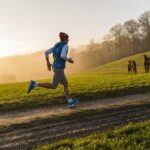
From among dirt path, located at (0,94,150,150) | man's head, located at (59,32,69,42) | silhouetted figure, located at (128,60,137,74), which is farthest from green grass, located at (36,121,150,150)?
silhouetted figure, located at (128,60,137,74)

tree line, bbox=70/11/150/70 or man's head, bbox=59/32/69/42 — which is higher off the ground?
tree line, bbox=70/11/150/70

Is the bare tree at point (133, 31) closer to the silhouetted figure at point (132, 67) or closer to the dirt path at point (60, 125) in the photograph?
the silhouetted figure at point (132, 67)

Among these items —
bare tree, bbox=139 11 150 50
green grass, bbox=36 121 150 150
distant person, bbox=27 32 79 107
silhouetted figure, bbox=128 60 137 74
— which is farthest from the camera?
bare tree, bbox=139 11 150 50

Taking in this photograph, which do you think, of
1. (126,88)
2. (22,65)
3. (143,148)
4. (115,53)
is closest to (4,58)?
(22,65)

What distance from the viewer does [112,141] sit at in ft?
25.4

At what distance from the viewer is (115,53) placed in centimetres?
13012

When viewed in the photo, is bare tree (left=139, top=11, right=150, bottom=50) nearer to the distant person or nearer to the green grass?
the distant person

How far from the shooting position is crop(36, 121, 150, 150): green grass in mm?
7355

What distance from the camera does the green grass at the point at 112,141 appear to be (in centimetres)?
736

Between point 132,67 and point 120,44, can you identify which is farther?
point 120,44

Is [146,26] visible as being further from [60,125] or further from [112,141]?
[112,141]

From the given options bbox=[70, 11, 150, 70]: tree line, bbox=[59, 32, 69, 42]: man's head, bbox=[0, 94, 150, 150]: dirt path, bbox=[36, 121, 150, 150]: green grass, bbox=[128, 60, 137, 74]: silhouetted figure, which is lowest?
bbox=[36, 121, 150, 150]: green grass

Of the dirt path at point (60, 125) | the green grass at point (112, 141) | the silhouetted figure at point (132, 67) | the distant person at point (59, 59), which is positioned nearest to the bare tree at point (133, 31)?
the silhouetted figure at point (132, 67)

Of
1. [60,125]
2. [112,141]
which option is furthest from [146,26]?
[112,141]
